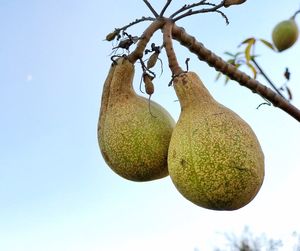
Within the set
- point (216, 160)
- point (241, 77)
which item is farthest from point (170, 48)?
point (216, 160)

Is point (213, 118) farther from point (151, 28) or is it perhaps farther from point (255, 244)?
point (255, 244)

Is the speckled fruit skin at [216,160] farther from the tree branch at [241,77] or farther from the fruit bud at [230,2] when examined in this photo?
the fruit bud at [230,2]

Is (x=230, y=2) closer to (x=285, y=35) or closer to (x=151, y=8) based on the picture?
(x=151, y=8)

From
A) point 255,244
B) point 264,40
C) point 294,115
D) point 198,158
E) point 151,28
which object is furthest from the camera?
point 255,244

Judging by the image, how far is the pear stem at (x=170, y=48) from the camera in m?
2.51

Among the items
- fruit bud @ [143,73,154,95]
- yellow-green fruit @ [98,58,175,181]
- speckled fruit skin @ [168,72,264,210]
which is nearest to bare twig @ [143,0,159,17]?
fruit bud @ [143,73,154,95]

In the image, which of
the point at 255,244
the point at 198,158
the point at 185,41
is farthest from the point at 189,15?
the point at 255,244

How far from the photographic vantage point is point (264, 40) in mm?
3064

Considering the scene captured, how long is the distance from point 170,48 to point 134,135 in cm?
45

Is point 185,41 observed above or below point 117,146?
above

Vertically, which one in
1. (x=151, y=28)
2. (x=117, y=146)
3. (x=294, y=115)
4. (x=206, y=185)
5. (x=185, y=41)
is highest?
(x=151, y=28)

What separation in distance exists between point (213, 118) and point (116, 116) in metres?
0.55

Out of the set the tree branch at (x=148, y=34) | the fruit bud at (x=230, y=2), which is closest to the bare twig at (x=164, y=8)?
the tree branch at (x=148, y=34)

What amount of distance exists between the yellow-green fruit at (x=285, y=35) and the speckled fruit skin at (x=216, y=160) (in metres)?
0.77
